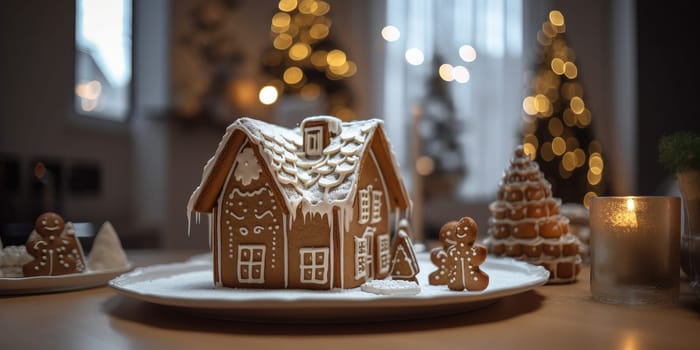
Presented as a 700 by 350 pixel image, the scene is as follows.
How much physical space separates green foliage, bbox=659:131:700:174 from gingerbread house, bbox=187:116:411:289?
734 mm

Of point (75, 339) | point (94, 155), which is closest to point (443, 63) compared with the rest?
point (94, 155)

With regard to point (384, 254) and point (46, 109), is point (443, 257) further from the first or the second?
point (46, 109)

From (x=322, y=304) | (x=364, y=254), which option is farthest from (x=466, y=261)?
(x=322, y=304)

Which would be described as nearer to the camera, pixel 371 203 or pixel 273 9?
pixel 371 203

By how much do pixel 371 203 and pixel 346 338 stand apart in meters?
0.67

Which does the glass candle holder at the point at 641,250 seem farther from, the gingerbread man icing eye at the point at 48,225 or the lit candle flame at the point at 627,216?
the gingerbread man icing eye at the point at 48,225

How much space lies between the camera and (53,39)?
3.87 m

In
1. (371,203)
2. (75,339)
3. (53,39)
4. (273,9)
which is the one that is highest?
(273,9)

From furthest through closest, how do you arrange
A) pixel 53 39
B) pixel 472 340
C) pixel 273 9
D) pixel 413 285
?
pixel 273 9, pixel 53 39, pixel 413 285, pixel 472 340

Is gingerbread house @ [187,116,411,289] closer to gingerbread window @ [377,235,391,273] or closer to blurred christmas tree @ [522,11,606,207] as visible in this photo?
gingerbread window @ [377,235,391,273]

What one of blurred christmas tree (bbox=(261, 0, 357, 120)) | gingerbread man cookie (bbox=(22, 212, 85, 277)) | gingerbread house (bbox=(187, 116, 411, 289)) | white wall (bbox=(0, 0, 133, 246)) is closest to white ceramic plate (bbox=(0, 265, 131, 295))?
gingerbread man cookie (bbox=(22, 212, 85, 277))

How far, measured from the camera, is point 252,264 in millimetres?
1449

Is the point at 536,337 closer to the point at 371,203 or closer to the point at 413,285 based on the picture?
the point at 413,285

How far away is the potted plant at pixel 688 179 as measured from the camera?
4.19 ft
